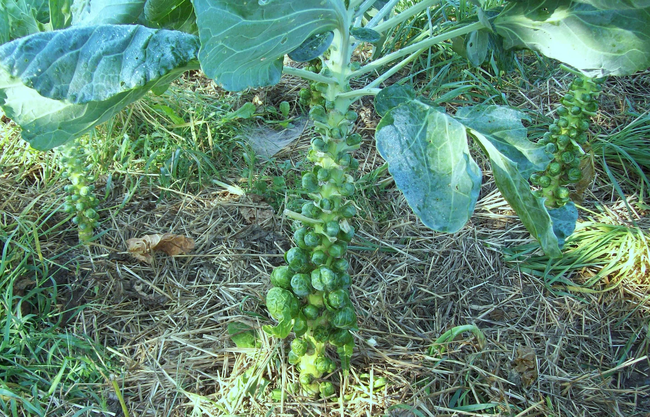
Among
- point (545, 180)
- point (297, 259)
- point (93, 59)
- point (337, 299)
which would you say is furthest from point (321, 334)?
point (545, 180)

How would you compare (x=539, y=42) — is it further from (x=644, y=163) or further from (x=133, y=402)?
(x=133, y=402)

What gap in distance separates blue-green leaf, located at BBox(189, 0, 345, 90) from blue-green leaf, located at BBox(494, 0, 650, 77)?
637 millimetres

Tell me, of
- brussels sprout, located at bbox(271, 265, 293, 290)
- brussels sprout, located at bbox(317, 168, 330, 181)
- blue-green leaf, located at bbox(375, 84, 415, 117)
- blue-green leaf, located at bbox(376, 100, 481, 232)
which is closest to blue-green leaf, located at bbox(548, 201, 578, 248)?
blue-green leaf, located at bbox(376, 100, 481, 232)

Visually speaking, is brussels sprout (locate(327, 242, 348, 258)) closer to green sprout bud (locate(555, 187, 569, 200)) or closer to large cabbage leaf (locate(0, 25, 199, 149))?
large cabbage leaf (locate(0, 25, 199, 149))

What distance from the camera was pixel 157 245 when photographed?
2.10m

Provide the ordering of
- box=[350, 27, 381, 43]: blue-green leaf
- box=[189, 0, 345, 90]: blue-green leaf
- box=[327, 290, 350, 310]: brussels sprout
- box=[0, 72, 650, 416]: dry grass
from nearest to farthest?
box=[189, 0, 345, 90]: blue-green leaf < box=[350, 27, 381, 43]: blue-green leaf < box=[327, 290, 350, 310]: brussels sprout < box=[0, 72, 650, 416]: dry grass

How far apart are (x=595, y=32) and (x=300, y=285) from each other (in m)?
1.07

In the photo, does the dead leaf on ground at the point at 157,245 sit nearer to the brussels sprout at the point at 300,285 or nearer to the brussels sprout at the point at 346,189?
the brussels sprout at the point at 300,285

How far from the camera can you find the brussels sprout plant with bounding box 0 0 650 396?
1.09 m

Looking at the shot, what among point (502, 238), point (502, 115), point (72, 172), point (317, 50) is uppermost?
point (317, 50)

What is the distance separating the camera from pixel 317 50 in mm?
1241

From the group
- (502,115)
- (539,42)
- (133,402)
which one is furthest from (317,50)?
(133,402)

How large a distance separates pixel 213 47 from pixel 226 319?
1.17 metres

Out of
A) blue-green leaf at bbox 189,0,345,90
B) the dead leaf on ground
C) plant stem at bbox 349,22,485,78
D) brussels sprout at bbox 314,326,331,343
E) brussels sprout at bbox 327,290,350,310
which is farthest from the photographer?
the dead leaf on ground
